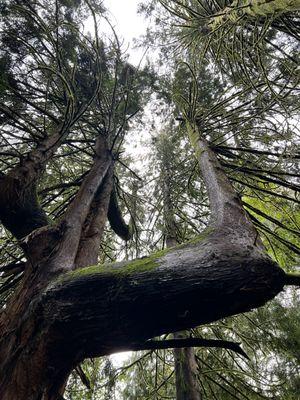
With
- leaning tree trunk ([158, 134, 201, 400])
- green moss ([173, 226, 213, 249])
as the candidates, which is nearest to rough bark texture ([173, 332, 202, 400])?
leaning tree trunk ([158, 134, 201, 400])

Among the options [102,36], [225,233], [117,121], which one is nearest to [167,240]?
[117,121]

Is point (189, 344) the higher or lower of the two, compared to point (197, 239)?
lower

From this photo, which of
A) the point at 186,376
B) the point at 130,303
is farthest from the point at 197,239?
the point at 186,376

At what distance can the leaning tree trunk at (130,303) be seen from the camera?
5.01 feet

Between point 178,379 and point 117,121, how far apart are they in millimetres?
4220

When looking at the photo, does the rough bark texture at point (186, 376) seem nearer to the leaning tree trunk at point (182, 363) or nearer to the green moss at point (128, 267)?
the leaning tree trunk at point (182, 363)

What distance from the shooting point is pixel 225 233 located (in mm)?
1828

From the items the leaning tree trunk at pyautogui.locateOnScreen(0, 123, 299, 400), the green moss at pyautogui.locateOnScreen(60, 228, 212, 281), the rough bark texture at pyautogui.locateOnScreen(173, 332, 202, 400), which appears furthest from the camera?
the rough bark texture at pyautogui.locateOnScreen(173, 332, 202, 400)

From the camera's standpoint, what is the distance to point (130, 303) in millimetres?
1568

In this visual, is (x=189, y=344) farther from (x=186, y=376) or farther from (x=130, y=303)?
(x=186, y=376)

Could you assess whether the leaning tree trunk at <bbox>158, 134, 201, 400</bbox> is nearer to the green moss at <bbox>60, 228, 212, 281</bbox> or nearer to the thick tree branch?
the thick tree branch

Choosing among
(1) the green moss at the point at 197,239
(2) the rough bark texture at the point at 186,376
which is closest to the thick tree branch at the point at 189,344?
(1) the green moss at the point at 197,239

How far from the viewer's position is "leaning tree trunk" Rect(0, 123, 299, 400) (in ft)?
5.01

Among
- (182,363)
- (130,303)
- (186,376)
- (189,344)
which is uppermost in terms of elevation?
(182,363)
